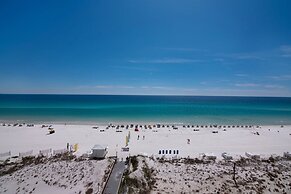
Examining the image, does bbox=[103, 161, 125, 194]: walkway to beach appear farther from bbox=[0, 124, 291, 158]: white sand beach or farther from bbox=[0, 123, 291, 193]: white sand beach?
bbox=[0, 124, 291, 158]: white sand beach

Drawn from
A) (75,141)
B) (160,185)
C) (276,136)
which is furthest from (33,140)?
(276,136)

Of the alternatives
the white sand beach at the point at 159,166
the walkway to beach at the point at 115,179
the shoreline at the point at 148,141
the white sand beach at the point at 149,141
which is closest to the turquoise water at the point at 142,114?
the shoreline at the point at 148,141

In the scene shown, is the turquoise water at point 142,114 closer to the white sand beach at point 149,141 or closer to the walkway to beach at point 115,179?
the white sand beach at point 149,141

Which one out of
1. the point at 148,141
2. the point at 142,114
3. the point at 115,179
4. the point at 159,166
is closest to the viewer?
the point at 115,179

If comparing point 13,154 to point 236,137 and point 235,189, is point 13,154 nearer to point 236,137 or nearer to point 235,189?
point 235,189

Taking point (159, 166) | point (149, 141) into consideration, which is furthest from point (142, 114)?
point (159, 166)

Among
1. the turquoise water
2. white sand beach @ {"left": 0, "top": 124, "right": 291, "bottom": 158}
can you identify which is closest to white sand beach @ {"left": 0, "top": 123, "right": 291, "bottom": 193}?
white sand beach @ {"left": 0, "top": 124, "right": 291, "bottom": 158}

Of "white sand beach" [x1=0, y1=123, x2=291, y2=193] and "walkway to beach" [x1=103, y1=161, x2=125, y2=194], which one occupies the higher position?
"walkway to beach" [x1=103, y1=161, x2=125, y2=194]

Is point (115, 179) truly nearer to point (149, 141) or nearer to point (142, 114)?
point (149, 141)
